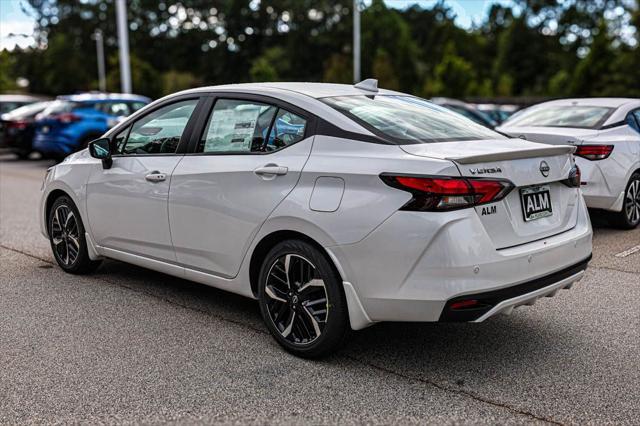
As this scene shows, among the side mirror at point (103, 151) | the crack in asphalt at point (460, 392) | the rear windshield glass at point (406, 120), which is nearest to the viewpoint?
the crack in asphalt at point (460, 392)

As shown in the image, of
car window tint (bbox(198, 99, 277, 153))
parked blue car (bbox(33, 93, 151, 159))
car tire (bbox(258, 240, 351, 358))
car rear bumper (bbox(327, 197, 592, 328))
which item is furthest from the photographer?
parked blue car (bbox(33, 93, 151, 159))

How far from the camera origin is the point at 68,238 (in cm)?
608

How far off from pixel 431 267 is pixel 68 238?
12.1 ft

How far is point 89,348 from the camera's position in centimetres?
431

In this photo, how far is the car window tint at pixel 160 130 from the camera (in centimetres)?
504

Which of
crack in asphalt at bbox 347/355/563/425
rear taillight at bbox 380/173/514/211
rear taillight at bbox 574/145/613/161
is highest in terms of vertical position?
rear taillight at bbox 380/173/514/211

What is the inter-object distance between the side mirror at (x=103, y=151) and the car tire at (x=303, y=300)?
1.91 m

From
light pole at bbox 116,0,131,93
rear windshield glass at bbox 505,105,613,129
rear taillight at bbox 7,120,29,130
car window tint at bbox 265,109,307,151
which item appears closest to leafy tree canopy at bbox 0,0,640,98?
light pole at bbox 116,0,131,93

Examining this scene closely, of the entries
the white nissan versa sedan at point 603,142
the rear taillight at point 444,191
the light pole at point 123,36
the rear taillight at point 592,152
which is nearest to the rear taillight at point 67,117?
the light pole at point 123,36

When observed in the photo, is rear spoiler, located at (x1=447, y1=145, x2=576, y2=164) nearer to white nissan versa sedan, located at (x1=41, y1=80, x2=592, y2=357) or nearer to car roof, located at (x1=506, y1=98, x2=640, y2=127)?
white nissan versa sedan, located at (x1=41, y1=80, x2=592, y2=357)

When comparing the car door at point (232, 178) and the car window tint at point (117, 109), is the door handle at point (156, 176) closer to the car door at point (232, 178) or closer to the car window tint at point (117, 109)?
the car door at point (232, 178)

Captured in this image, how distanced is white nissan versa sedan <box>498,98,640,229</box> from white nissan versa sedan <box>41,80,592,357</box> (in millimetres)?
3374

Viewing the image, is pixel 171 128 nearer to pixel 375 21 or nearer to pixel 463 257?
pixel 463 257

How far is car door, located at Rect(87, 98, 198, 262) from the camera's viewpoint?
16.4ft
